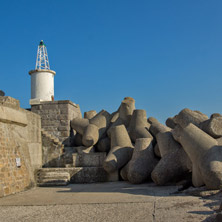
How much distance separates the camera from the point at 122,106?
10148 millimetres

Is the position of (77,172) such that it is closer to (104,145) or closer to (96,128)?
(104,145)

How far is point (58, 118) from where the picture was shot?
1013 cm

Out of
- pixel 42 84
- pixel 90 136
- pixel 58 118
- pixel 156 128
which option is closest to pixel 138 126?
pixel 156 128

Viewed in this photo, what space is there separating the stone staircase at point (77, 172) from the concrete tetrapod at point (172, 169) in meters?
2.04

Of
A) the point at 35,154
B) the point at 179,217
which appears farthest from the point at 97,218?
the point at 35,154

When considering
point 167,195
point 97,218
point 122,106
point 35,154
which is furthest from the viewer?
point 122,106

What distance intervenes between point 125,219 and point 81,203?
130 centimetres

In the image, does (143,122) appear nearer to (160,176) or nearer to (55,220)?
(160,176)

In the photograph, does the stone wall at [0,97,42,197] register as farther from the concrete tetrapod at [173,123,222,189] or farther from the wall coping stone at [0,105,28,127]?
the concrete tetrapod at [173,123,222,189]

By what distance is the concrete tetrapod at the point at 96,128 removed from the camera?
916cm

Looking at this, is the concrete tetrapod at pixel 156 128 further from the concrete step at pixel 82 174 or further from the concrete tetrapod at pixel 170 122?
the concrete step at pixel 82 174

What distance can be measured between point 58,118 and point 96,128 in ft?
4.65

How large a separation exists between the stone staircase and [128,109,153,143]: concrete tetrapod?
43.3 inches

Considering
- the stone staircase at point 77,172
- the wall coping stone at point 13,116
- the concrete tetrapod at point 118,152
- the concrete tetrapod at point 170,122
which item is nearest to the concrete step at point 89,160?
the stone staircase at point 77,172
